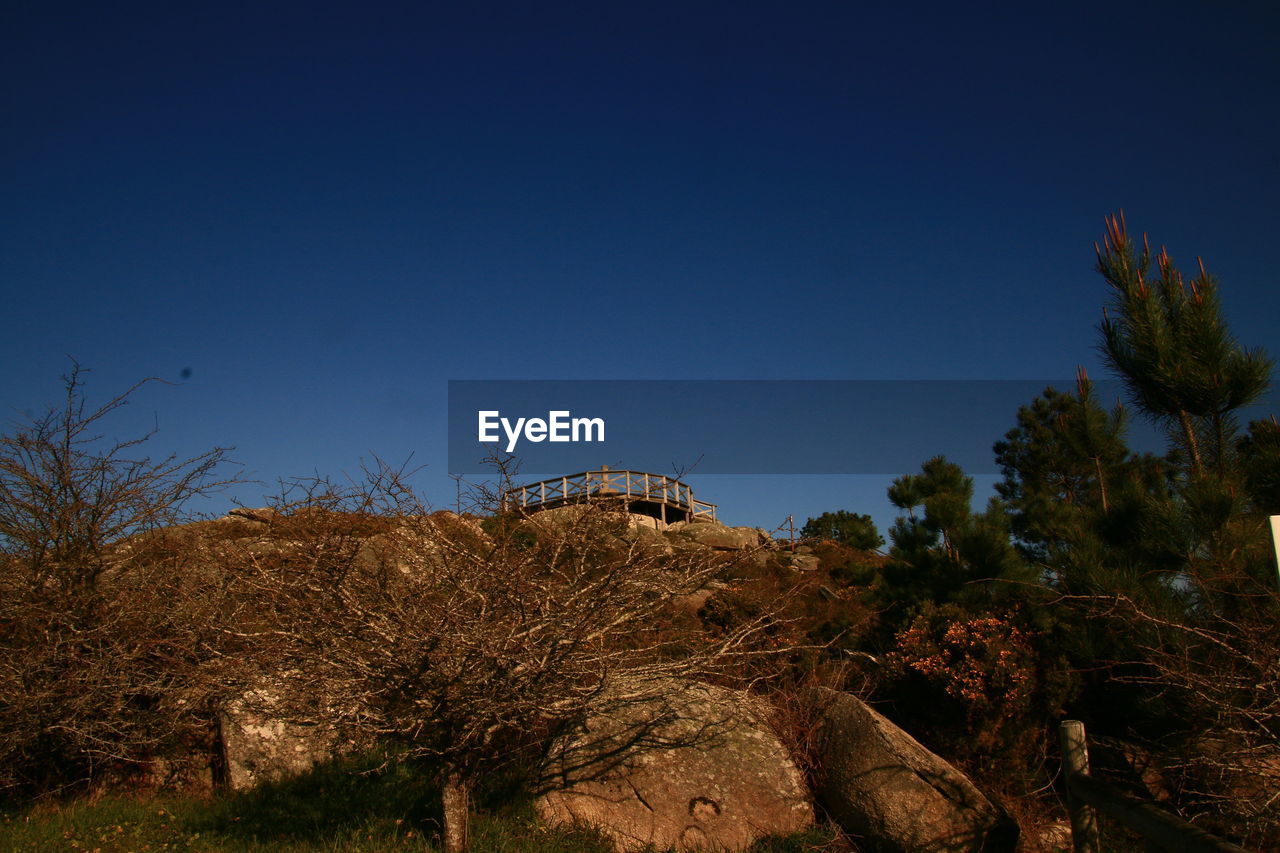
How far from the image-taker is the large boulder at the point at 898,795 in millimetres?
6227

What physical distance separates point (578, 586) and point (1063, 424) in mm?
7781

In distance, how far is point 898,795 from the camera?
648 cm

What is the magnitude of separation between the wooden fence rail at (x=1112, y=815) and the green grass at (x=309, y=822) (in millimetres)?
2307

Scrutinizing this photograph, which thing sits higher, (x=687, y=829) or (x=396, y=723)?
(x=396, y=723)

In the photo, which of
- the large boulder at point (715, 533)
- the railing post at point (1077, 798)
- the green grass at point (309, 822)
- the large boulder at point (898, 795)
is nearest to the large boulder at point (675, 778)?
the green grass at point (309, 822)

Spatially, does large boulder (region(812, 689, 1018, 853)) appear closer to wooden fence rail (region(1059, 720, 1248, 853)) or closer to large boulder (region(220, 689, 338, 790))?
wooden fence rail (region(1059, 720, 1248, 853))

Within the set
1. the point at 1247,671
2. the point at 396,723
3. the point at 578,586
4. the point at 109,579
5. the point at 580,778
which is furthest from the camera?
the point at 109,579

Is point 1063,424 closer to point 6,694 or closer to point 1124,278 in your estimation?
point 1124,278

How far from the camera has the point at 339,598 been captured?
5.50 metres

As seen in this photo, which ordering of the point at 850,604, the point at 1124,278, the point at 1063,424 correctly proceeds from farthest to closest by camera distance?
the point at 850,604
the point at 1063,424
the point at 1124,278

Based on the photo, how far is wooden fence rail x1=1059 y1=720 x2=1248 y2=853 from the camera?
341 centimetres

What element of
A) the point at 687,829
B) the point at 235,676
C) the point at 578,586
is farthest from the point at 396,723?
the point at 235,676

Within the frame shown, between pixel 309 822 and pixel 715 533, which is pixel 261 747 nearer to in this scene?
pixel 309 822

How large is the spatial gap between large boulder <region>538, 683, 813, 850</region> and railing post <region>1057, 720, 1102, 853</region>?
2611 millimetres
